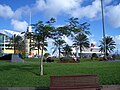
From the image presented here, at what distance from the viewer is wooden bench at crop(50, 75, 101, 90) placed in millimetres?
10458

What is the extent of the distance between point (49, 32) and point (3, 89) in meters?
6.42

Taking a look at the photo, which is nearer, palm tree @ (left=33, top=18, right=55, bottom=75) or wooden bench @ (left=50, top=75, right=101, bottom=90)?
wooden bench @ (left=50, top=75, right=101, bottom=90)

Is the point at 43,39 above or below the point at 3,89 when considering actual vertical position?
above

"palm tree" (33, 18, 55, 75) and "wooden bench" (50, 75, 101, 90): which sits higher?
"palm tree" (33, 18, 55, 75)

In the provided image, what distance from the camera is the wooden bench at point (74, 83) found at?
10.5 meters

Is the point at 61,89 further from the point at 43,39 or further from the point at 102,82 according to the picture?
the point at 43,39

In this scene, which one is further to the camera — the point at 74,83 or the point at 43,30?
the point at 43,30

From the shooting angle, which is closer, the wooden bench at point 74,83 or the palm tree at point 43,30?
the wooden bench at point 74,83

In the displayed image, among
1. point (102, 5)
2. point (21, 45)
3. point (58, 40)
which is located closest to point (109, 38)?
point (21, 45)

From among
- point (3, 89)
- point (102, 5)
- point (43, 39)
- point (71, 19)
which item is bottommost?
point (3, 89)

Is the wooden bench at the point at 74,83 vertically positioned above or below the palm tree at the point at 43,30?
below

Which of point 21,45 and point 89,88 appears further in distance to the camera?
point 21,45

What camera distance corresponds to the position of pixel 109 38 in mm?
111000

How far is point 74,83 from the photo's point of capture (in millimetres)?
10633
